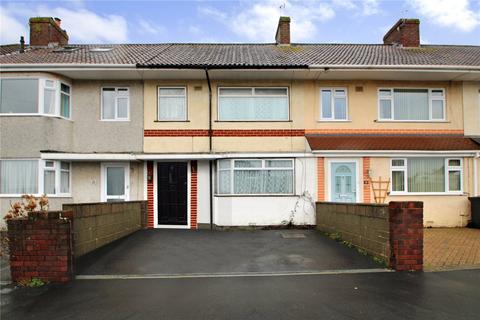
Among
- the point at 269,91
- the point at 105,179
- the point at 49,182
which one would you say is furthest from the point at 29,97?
the point at 269,91

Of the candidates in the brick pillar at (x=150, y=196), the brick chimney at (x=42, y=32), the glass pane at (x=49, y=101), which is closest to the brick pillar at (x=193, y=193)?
the brick pillar at (x=150, y=196)

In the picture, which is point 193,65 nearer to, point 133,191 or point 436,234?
point 133,191

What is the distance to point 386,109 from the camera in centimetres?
1305

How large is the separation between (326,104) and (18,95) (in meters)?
9.61

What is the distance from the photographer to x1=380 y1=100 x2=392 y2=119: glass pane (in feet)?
Result: 42.8

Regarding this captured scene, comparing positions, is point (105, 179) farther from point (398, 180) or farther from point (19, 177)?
point (398, 180)

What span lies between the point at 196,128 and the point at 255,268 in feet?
21.7

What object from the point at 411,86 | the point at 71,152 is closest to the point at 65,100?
the point at 71,152

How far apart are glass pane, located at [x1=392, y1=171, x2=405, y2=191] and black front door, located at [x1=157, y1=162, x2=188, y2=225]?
6.69 m

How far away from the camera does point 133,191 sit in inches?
494

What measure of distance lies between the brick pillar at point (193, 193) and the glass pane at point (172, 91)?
7.57 feet

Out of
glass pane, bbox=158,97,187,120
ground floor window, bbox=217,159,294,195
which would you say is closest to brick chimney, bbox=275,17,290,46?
glass pane, bbox=158,97,187,120

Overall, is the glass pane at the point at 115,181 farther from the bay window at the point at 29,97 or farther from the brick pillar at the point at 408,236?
the brick pillar at the point at 408,236

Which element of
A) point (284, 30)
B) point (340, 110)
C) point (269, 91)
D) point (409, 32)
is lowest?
point (340, 110)
